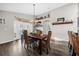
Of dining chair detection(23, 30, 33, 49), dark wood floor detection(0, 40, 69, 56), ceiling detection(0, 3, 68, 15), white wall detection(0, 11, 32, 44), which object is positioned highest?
ceiling detection(0, 3, 68, 15)

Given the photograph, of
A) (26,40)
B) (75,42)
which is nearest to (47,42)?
(26,40)

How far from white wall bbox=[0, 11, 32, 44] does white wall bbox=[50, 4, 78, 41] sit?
19.6 inches

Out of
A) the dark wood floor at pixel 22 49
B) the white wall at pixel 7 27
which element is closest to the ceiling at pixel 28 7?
the white wall at pixel 7 27

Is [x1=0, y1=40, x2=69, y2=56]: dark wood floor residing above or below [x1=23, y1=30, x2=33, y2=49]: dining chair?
below

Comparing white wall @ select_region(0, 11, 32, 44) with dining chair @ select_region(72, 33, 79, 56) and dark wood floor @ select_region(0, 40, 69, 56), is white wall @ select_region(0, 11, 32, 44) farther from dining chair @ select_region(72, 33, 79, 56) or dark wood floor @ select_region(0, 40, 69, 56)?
dining chair @ select_region(72, 33, 79, 56)

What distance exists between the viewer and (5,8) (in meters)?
2.07

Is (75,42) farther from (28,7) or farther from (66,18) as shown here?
(28,7)

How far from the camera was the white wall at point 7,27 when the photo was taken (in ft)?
6.81

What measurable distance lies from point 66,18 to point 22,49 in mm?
973

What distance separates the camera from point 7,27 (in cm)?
209

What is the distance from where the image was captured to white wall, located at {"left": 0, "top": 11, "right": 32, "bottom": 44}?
2.08 metres

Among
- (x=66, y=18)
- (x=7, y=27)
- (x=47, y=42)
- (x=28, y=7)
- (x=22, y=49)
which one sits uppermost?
(x=28, y=7)

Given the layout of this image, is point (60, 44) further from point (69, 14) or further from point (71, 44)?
point (69, 14)

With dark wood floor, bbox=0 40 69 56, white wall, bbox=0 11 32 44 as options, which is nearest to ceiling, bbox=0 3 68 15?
white wall, bbox=0 11 32 44
